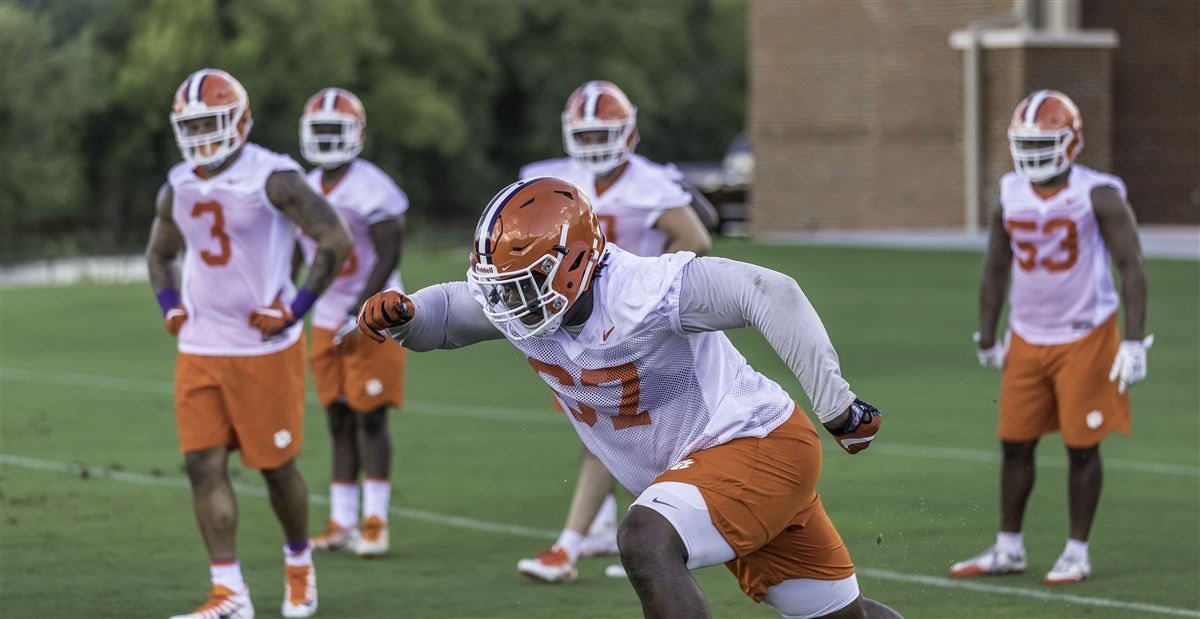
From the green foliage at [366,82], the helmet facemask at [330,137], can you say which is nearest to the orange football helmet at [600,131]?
the helmet facemask at [330,137]

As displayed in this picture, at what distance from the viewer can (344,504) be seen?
30.7 ft

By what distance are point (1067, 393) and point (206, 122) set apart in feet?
13.6

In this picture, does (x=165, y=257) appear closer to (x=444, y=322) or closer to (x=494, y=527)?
(x=494, y=527)

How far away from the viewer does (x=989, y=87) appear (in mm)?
31047

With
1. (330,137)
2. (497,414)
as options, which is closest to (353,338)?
(330,137)

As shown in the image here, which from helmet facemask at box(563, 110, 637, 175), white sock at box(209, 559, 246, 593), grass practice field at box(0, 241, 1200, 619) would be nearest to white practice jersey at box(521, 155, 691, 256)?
helmet facemask at box(563, 110, 637, 175)

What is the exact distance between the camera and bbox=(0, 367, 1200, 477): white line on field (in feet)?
38.7

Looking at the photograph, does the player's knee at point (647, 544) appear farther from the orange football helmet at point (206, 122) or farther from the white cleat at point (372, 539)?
the white cleat at point (372, 539)

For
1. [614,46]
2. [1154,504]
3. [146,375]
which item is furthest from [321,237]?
[614,46]

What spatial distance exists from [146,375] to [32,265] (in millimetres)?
22084

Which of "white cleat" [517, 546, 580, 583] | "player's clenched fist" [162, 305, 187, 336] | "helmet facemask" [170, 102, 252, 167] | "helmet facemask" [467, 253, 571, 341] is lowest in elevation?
"white cleat" [517, 546, 580, 583]

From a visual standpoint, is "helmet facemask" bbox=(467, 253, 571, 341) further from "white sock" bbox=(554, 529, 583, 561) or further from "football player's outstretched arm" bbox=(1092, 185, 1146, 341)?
"football player's outstretched arm" bbox=(1092, 185, 1146, 341)

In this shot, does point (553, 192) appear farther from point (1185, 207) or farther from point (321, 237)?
point (1185, 207)

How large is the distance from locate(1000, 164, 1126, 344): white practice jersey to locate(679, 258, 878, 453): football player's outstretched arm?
12.5 feet
